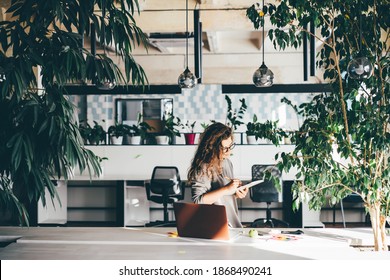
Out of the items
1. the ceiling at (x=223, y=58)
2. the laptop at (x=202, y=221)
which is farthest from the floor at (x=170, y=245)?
the ceiling at (x=223, y=58)

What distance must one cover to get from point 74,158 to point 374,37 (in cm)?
188

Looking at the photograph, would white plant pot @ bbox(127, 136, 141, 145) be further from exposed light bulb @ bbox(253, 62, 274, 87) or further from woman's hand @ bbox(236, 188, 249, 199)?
woman's hand @ bbox(236, 188, 249, 199)

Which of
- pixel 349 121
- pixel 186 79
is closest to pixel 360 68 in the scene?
pixel 349 121

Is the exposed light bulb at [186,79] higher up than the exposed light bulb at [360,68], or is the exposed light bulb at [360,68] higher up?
the exposed light bulb at [186,79]

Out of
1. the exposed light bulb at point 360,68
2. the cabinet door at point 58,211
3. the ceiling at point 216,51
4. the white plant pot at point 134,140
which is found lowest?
the cabinet door at point 58,211

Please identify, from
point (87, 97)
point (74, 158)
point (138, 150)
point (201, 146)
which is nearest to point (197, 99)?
point (87, 97)

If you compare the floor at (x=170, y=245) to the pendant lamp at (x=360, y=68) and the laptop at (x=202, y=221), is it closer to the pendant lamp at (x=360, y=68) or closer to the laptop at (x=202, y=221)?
the laptop at (x=202, y=221)

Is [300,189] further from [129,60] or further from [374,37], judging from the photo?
[129,60]

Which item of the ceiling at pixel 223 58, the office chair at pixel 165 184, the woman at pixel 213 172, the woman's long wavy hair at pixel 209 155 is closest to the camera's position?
the woman at pixel 213 172

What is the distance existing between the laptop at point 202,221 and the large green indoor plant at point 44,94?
59cm

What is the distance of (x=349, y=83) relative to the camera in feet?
10.2

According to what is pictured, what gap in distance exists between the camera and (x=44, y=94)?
2.82 m

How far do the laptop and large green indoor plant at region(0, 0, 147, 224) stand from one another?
59 cm

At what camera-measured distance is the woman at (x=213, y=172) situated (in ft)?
11.3
